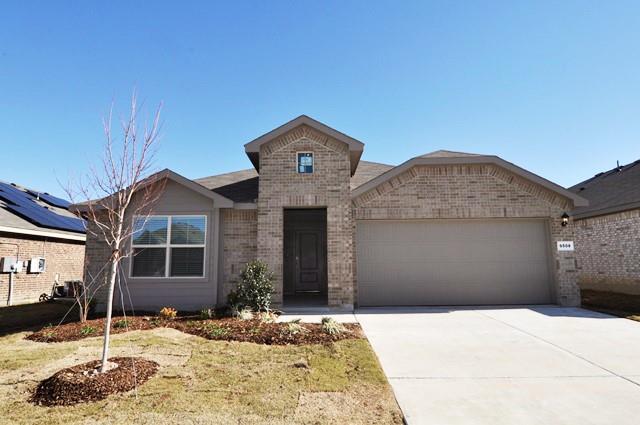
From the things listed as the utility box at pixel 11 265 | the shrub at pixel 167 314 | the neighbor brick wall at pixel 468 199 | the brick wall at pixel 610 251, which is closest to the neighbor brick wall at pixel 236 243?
the shrub at pixel 167 314

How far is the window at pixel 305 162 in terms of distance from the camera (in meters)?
11.0

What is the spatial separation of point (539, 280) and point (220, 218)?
31.8ft

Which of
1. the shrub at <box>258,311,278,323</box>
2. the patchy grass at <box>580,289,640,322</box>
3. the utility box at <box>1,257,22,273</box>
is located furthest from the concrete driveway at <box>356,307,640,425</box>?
the utility box at <box>1,257,22,273</box>

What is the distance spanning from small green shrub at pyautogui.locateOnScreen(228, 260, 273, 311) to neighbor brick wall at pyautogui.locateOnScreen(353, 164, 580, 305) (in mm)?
3325

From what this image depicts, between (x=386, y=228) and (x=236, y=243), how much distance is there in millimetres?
4517

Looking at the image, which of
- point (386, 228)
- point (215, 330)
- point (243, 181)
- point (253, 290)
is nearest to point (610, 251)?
point (386, 228)

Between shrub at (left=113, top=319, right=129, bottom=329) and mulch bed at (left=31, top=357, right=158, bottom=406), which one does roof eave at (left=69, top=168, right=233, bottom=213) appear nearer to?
shrub at (left=113, top=319, right=129, bottom=329)

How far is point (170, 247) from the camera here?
10.5m

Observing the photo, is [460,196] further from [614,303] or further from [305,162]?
[614,303]

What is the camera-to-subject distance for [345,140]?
10.9 meters

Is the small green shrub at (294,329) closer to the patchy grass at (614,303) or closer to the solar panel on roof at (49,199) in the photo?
the patchy grass at (614,303)

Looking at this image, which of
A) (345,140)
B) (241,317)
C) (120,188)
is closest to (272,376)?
(120,188)

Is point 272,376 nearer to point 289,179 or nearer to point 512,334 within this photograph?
point 512,334

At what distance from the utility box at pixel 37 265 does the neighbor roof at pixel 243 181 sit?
21.3 ft
